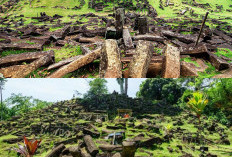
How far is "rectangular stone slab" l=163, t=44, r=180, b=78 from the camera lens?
12.4ft

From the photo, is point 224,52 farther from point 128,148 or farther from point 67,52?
point 67,52

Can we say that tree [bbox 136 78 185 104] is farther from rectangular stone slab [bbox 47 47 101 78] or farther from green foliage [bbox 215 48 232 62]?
rectangular stone slab [bbox 47 47 101 78]

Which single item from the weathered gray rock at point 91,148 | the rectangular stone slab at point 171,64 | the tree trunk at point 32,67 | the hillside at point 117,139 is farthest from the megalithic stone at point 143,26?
the weathered gray rock at point 91,148

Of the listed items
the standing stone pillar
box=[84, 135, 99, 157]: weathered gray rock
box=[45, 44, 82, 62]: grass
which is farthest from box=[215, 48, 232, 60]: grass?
box=[84, 135, 99, 157]: weathered gray rock

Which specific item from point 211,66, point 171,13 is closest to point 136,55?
point 211,66

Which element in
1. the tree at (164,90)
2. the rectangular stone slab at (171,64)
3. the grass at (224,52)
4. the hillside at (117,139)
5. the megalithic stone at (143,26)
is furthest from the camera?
the tree at (164,90)

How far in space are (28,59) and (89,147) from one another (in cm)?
345

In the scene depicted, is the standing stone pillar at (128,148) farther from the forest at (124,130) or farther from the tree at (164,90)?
the tree at (164,90)

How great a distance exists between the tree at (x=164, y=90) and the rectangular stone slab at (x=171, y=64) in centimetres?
2008

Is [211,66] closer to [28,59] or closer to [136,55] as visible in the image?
[136,55]

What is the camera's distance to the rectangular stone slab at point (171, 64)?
3.78 metres

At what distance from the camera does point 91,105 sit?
17.3 m

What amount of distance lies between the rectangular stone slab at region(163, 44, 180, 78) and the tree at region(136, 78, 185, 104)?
20076 millimetres

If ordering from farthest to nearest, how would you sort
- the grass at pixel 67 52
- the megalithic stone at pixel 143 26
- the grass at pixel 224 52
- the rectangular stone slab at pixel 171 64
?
1. the megalithic stone at pixel 143 26
2. the grass at pixel 224 52
3. the grass at pixel 67 52
4. the rectangular stone slab at pixel 171 64
